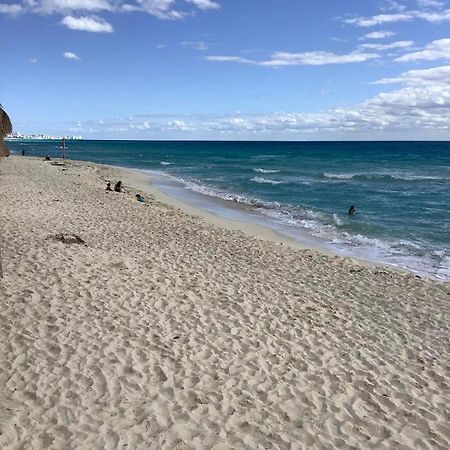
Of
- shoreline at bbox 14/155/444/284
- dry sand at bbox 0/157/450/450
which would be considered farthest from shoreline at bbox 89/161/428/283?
dry sand at bbox 0/157/450/450

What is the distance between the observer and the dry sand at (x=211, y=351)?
210 inches

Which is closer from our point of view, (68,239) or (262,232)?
(68,239)

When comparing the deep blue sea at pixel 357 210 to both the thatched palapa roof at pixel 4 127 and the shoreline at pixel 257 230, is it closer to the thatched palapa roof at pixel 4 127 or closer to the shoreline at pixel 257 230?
the shoreline at pixel 257 230

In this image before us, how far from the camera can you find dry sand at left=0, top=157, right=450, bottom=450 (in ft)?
17.5

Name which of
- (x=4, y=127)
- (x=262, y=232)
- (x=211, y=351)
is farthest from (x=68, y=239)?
(x=262, y=232)

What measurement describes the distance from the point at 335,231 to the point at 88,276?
40.0 feet

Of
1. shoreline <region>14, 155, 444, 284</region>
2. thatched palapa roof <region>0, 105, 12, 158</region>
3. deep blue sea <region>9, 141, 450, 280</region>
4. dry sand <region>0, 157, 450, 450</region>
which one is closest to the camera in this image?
dry sand <region>0, 157, 450, 450</region>

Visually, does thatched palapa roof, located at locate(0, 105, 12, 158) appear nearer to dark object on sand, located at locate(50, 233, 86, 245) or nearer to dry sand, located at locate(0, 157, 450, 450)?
dry sand, located at locate(0, 157, 450, 450)

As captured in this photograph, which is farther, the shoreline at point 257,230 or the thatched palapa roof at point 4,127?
the shoreline at point 257,230

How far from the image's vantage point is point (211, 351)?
702 centimetres

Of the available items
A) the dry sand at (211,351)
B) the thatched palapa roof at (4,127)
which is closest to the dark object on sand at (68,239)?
the dry sand at (211,351)

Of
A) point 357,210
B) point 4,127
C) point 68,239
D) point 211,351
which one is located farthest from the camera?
point 357,210

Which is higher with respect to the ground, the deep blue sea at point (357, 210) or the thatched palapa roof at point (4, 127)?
the thatched palapa roof at point (4, 127)

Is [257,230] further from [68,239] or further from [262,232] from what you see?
[68,239]
